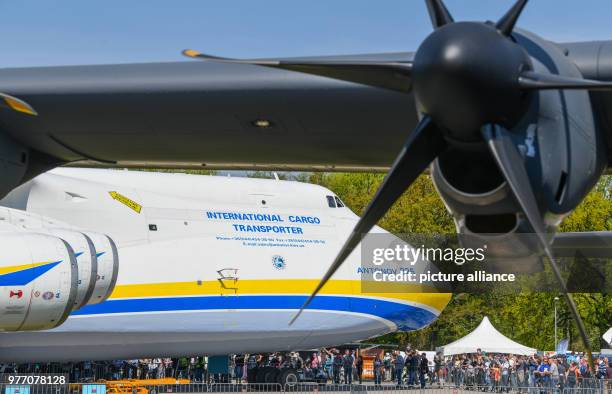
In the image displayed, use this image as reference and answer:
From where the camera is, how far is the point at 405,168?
5648 mm

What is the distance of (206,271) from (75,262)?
1230 centimetres

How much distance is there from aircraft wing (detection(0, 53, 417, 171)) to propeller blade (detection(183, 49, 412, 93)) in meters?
0.67

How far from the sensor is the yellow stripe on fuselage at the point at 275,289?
76.8 ft

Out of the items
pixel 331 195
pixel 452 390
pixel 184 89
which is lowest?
pixel 452 390

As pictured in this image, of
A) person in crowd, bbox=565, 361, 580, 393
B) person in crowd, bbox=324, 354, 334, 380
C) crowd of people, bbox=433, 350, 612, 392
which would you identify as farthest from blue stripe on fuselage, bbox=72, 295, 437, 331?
person in crowd, bbox=324, 354, 334, 380

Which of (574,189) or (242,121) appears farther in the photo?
(242,121)

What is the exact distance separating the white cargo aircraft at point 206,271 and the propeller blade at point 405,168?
16.2m

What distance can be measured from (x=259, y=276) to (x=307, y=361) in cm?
1648

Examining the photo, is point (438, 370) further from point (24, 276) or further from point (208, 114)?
point (208, 114)

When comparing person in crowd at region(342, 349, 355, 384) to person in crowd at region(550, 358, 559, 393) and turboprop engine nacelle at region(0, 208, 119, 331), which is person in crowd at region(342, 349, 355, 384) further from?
turboprop engine nacelle at region(0, 208, 119, 331)

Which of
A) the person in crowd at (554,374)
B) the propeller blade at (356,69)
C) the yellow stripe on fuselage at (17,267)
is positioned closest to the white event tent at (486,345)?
the person in crowd at (554,374)

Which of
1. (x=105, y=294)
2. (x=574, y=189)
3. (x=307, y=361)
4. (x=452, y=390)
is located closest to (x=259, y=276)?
(x=452, y=390)

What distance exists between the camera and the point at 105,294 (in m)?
13.0

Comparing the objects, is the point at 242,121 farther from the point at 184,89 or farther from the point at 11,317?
the point at 11,317
